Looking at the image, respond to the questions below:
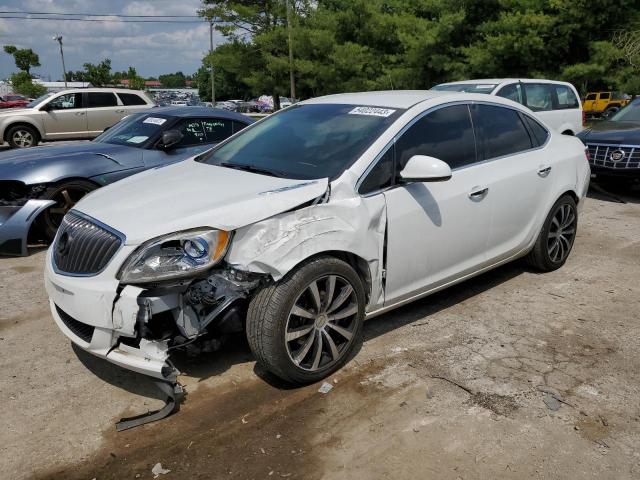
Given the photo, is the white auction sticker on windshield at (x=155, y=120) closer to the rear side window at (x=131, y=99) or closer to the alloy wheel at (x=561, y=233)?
the alloy wheel at (x=561, y=233)

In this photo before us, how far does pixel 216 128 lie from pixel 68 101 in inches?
373

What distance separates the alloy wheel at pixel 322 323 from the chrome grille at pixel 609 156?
6489 millimetres

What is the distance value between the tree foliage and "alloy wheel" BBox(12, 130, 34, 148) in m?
15.5

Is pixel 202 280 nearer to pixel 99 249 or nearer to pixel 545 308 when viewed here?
pixel 99 249

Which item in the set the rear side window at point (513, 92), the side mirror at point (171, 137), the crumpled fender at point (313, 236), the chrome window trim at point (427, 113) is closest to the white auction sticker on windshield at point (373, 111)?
the chrome window trim at point (427, 113)

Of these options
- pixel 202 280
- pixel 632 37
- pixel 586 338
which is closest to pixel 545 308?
pixel 586 338

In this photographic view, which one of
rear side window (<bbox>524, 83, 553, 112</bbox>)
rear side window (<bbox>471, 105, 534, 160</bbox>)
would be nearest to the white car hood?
rear side window (<bbox>471, 105, 534, 160</bbox>)

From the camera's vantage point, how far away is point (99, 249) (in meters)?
3.08

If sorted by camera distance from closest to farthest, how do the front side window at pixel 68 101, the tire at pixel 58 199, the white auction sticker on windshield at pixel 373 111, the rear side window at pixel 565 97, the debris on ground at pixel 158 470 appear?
the debris on ground at pixel 158 470 < the white auction sticker on windshield at pixel 373 111 < the tire at pixel 58 199 < the rear side window at pixel 565 97 < the front side window at pixel 68 101

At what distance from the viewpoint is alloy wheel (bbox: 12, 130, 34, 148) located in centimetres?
1421

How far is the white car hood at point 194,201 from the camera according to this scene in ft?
9.87

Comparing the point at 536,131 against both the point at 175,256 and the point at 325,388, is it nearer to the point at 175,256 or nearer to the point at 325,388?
the point at 325,388

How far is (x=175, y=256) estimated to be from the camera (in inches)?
117

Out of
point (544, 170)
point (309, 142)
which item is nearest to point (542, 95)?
point (544, 170)
